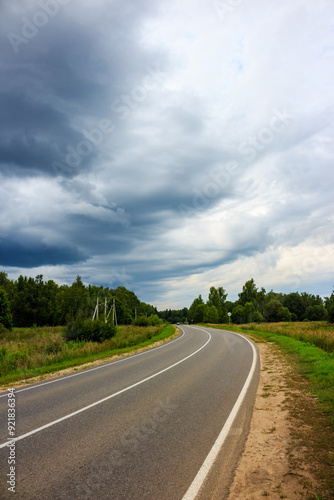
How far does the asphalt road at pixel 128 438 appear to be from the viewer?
371 centimetres

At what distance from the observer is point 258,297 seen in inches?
3954

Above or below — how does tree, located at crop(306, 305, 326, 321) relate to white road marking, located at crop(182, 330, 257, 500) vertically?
above

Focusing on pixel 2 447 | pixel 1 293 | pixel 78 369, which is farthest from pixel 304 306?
pixel 2 447

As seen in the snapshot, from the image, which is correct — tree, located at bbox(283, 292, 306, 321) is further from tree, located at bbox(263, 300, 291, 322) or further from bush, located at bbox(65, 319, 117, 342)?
bush, located at bbox(65, 319, 117, 342)

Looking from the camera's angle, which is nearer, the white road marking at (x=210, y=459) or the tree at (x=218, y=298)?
the white road marking at (x=210, y=459)

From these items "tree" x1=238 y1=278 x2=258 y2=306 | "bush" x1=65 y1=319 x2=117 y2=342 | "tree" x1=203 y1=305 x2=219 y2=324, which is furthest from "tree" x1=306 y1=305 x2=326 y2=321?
Answer: "bush" x1=65 y1=319 x2=117 y2=342

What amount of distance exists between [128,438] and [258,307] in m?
96.1

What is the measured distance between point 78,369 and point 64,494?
10721 mm

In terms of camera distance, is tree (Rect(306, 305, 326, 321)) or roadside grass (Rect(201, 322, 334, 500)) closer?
roadside grass (Rect(201, 322, 334, 500))

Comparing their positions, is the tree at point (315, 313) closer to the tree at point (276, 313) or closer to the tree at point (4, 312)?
the tree at point (276, 313)

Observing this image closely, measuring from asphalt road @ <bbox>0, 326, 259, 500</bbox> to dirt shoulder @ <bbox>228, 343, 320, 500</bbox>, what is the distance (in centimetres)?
21

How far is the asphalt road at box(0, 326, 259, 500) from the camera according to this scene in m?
3.71

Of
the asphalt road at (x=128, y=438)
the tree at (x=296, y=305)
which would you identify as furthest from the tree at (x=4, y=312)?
the tree at (x=296, y=305)

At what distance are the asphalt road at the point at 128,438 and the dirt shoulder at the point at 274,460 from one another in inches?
8.2
